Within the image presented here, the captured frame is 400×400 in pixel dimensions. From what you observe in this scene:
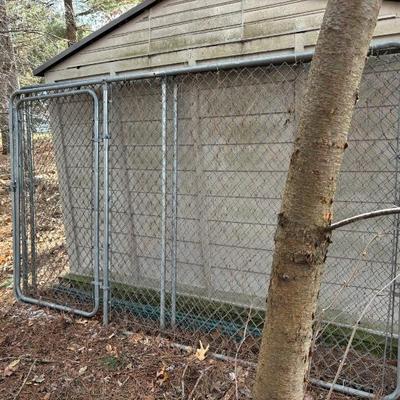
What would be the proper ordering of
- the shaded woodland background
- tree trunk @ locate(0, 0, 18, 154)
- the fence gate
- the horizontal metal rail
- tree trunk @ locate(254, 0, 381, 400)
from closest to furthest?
tree trunk @ locate(254, 0, 381, 400) → the horizontal metal rail → the fence gate → tree trunk @ locate(0, 0, 18, 154) → the shaded woodland background

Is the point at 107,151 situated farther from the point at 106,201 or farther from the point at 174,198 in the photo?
the point at 174,198

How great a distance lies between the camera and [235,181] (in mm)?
3676

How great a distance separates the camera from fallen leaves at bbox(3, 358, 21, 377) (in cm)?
328

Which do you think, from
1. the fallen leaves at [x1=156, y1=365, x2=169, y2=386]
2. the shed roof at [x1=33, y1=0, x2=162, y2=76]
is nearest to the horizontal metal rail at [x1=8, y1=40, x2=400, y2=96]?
the shed roof at [x1=33, y1=0, x2=162, y2=76]

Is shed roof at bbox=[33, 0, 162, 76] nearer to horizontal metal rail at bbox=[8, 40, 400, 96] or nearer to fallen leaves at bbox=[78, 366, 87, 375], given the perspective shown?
horizontal metal rail at bbox=[8, 40, 400, 96]

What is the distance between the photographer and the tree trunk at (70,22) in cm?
974

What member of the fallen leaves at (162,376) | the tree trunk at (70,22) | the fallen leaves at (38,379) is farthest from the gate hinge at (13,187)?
the tree trunk at (70,22)

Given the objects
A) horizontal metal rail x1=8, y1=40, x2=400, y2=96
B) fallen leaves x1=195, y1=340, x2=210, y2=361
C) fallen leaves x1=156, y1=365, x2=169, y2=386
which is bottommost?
fallen leaves x1=156, y1=365, x2=169, y2=386

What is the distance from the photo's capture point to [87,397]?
296 centimetres

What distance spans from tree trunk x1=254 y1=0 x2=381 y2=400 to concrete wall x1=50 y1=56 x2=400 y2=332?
2043 millimetres

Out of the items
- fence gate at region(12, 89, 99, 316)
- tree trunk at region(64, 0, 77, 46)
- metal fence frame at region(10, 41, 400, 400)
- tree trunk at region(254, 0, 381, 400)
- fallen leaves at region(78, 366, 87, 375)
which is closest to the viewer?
tree trunk at region(254, 0, 381, 400)

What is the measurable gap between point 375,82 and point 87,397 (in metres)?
3.00

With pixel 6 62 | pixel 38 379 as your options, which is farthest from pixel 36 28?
pixel 38 379

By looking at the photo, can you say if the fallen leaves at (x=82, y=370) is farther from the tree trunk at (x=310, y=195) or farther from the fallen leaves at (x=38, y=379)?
the tree trunk at (x=310, y=195)
